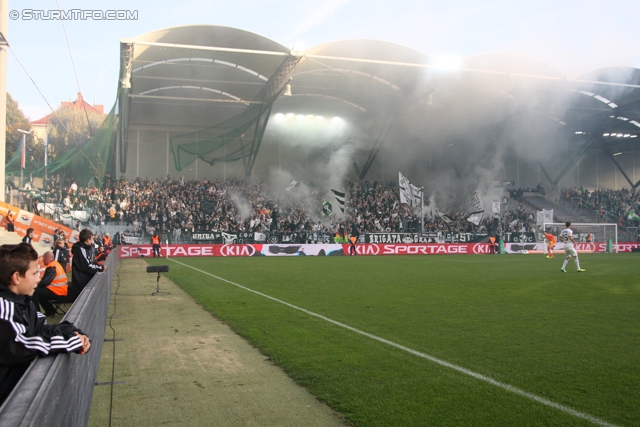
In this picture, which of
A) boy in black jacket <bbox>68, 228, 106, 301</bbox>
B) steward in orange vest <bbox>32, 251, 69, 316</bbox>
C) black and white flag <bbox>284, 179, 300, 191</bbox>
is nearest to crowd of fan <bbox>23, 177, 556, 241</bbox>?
black and white flag <bbox>284, 179, 300, 191</bbox>

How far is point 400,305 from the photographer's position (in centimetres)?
1037

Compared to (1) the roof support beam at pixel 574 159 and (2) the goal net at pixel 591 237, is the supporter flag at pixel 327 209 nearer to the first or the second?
(2) the goal net at pixel 591 237

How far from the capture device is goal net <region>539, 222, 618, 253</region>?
121 ft

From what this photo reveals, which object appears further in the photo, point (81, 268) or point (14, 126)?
point (14, 126)

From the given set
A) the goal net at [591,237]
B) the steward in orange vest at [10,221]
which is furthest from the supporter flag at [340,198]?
the steward in orange vest at [10,221]

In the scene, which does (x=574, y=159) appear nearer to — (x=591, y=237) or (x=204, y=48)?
(x=591, y=237)

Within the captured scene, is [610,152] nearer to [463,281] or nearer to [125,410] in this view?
[463,281]

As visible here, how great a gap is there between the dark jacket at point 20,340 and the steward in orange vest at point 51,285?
6548mm

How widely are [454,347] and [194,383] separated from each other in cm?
321

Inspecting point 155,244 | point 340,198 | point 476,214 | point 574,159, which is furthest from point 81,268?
Answer: point 574,159

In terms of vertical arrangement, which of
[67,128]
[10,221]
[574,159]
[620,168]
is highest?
[67,128]

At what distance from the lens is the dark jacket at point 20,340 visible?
9.30 feet

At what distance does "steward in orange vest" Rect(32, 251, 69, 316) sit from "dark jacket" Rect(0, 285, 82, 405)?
→ 6.55m

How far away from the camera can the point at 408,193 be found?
119 ft
